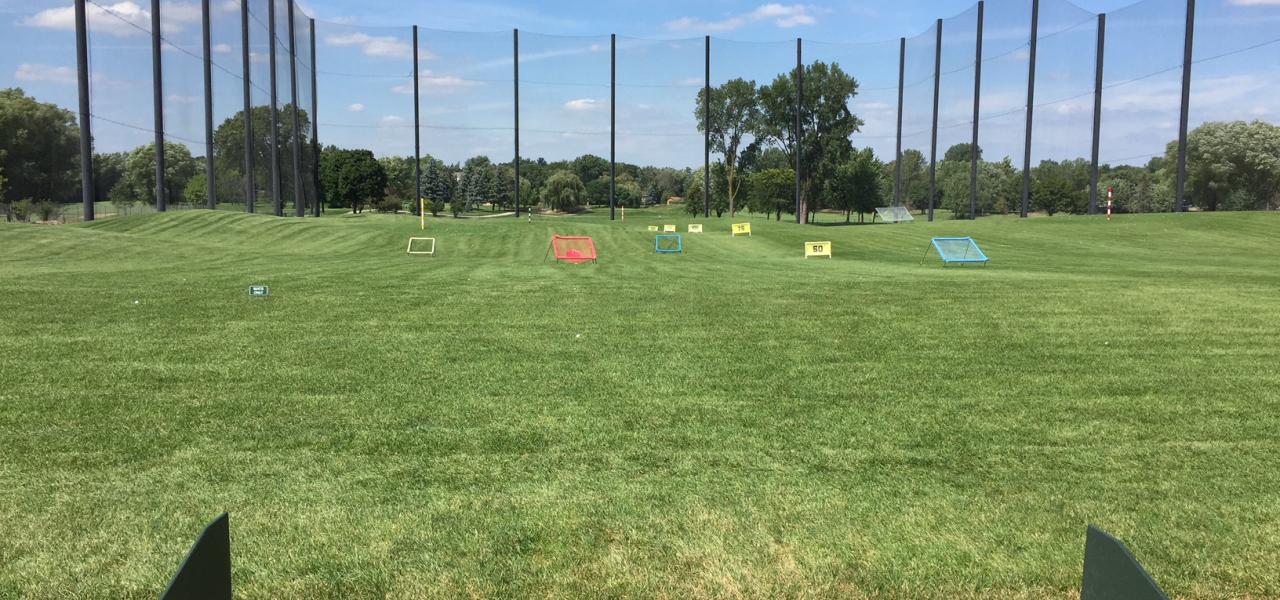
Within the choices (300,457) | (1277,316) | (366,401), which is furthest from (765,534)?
(1277,316)

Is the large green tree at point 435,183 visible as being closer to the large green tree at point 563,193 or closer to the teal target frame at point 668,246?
the large green tree at point 563,193

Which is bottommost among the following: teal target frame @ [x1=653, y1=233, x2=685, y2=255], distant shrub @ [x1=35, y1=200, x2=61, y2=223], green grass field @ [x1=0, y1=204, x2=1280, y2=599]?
green grass field @ [x1=0, y1=204, x2=1280, y2=599]

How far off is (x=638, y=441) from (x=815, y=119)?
2317 inches

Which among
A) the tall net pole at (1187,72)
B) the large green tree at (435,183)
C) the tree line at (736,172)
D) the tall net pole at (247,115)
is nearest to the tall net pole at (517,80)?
the tree line at (736,172)

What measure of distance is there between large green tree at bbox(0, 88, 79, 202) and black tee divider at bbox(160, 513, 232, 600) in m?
48.6

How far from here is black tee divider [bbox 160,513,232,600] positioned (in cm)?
146

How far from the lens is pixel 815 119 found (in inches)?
2377

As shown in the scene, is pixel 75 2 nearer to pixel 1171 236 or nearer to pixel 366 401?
pixel 366 401

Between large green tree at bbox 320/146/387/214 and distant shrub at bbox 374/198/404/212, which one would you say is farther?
distant shrub at bbox 374/198/404/212

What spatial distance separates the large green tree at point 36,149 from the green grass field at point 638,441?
131 feet

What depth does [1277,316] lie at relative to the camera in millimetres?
9438

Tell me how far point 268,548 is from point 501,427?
2012mm

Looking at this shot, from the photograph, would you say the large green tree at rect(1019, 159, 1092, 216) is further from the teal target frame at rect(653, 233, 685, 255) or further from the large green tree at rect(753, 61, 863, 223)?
the teal target frame at rect(653, 233, 685, 255)

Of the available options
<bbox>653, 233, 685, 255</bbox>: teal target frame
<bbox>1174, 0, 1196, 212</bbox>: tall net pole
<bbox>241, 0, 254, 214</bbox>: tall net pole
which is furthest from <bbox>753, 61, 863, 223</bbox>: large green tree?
<bbox>241, 0, 254, 214</bbox>: tall net pole
